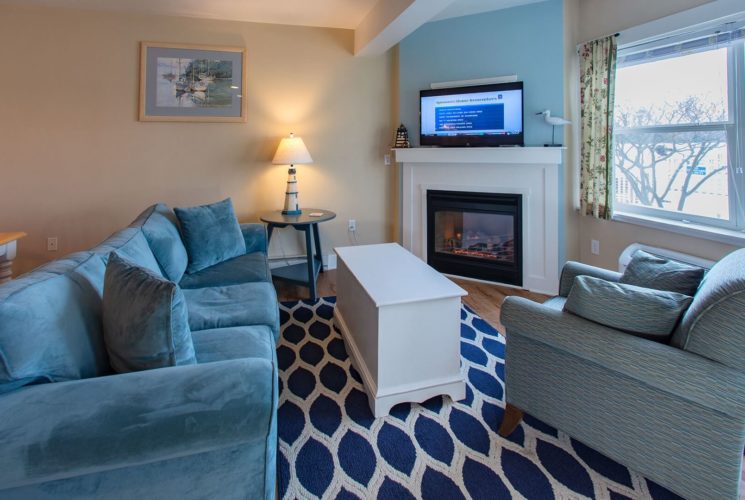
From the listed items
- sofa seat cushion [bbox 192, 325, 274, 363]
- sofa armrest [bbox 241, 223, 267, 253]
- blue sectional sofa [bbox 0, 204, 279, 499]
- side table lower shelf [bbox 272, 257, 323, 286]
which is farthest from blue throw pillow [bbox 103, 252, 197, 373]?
side table lower shelf [bbox 272, 257, 323, 286]

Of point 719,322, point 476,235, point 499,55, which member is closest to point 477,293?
point 476,235

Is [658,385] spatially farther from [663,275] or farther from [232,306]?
[232,306]

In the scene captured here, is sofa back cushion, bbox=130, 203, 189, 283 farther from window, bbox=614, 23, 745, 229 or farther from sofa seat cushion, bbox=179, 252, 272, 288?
window, bbox=614, 23, 745, 229

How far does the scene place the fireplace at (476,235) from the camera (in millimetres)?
3592

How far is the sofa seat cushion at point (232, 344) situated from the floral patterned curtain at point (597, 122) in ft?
8.93

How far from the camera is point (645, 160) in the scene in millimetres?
2996

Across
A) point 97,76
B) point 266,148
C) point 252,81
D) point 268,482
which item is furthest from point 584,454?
point 97,76

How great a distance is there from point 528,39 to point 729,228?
2053 mm

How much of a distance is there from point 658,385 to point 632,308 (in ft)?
0.79

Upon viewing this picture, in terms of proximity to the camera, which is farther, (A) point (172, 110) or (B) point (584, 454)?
(A) point (172, 110)

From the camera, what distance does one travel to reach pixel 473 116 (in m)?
3.55

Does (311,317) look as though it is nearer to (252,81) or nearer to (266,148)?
(266,148)

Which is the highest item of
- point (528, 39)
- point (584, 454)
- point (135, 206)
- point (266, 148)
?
point (528, 39)

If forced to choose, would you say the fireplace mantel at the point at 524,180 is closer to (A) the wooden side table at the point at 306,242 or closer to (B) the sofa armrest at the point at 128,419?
(A) the wooden side table at the point at 306,242
